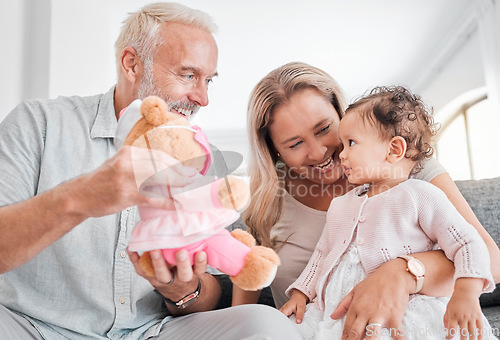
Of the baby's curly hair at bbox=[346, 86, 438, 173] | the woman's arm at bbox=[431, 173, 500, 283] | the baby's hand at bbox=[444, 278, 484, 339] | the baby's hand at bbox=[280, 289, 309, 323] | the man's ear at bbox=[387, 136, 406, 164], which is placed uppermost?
the baby's curly hair at bbox=[346, 86, 438, 173]

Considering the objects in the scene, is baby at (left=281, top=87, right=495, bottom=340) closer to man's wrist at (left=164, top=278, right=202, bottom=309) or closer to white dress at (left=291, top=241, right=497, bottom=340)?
white dress at (left=291, top=241, right=497, bottom=340)

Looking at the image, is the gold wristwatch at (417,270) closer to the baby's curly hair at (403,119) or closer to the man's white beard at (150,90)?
the baby's curly hair at (403,119)

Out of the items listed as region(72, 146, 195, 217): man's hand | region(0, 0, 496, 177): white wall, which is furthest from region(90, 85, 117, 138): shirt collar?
region(0, 0, 496, 177): white wall

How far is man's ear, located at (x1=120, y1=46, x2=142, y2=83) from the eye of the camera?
1.58 metres

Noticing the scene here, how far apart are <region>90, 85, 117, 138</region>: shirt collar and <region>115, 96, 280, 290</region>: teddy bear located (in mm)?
548

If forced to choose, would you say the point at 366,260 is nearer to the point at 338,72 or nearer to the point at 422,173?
the point at 422,173

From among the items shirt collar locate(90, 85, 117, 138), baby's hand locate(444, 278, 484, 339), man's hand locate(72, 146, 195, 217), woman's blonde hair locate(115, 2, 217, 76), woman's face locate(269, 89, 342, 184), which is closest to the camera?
man's hand locate(72, 146, 195, 217)

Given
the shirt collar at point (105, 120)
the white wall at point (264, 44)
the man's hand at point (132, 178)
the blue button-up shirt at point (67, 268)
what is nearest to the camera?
the man's hand at point (132, 178)

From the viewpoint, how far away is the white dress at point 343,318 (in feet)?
3.43

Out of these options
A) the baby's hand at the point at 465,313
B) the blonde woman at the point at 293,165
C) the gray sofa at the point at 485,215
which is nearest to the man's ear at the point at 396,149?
the blonde woman at the point at 293,165

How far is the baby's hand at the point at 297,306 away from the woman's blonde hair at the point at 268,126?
25 centimetres

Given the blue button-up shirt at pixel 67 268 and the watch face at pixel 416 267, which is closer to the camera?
the watch face at pixel 416 267

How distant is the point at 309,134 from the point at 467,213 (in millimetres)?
496

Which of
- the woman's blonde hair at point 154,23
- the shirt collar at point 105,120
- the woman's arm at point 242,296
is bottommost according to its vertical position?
the woman's arm at point 242,296
